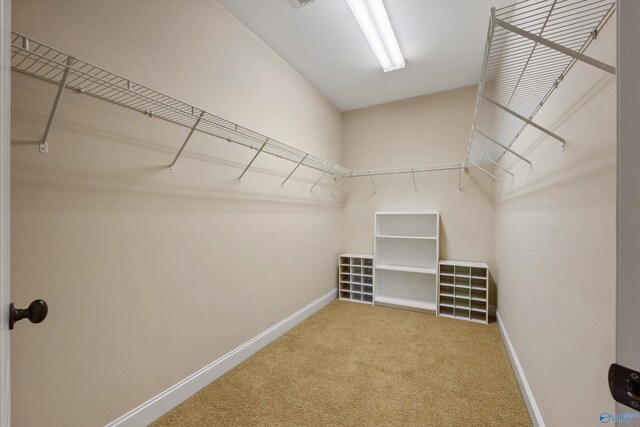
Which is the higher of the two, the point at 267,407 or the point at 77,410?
the point at 77,410

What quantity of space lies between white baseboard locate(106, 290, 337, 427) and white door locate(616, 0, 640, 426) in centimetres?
193

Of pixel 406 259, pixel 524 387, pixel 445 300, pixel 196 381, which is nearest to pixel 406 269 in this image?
pixel 406 259

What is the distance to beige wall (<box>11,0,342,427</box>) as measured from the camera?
1077 millimetres

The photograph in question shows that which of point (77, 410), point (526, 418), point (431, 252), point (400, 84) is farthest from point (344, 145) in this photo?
point (77, 410)

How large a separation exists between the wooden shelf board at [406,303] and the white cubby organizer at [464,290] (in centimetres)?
12

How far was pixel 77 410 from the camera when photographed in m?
1.18

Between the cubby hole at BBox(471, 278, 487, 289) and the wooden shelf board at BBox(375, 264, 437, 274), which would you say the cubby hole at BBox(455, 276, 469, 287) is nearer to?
the cubby hole at BBox(471, 278, 487, 289)

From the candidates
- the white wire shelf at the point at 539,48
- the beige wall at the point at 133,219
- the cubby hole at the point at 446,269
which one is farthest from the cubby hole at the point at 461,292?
the beige wall at the point at 133,219

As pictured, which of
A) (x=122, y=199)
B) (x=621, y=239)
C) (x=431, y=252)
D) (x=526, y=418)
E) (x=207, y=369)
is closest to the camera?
(x=621, y=239)

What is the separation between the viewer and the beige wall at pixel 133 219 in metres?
1.08

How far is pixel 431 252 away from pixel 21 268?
137 inches

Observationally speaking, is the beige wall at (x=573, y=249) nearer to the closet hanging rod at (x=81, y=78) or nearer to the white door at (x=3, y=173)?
the white door at (x=3, y=173)

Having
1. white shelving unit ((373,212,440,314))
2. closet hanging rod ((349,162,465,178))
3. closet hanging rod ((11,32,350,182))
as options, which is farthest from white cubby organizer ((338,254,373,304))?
closet hanging rod ((11,32,350,182))

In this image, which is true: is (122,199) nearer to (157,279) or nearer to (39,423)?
(157,279)
